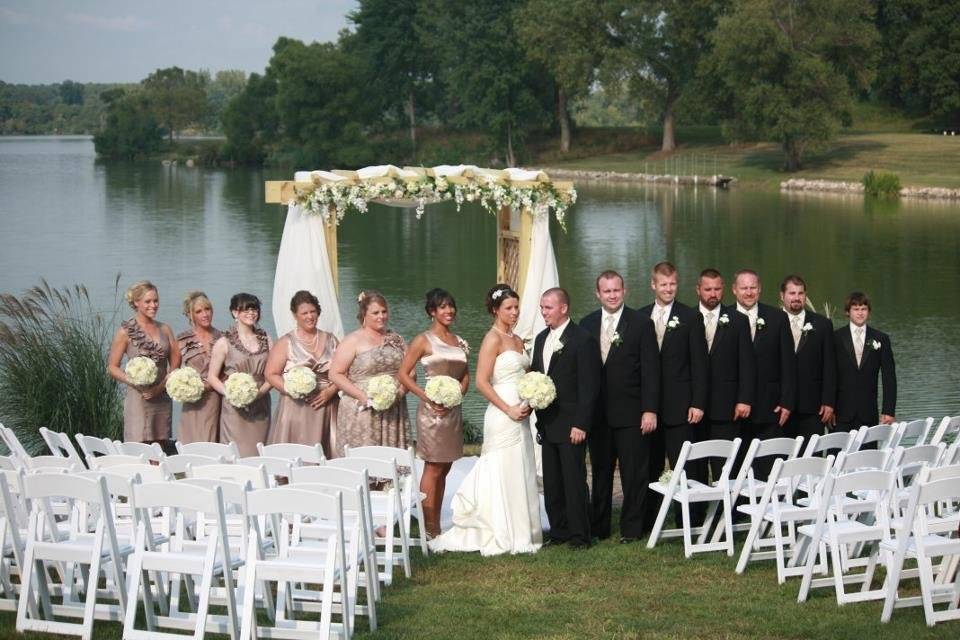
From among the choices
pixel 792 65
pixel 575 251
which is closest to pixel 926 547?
pixel 575 251

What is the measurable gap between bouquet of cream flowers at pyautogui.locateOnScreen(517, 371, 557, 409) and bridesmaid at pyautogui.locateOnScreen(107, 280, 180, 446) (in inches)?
128

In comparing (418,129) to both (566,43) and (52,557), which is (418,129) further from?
(52,557)

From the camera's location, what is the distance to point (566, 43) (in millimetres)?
71438

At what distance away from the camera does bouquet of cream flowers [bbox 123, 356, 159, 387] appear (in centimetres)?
1024

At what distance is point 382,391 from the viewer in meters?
9.31

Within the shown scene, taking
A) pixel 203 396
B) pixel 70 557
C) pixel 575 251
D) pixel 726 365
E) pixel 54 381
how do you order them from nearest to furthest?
pixel 70 557 < pixel 726 365 < pixel 203 396 < pixel 54 381 < pixel 575 251

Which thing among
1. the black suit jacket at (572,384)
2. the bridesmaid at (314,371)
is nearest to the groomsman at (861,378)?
the black suit jacket at (572,384)

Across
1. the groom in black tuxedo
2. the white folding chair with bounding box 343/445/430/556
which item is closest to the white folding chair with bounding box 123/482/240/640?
the white folding chair with bounding box 343/445/430/556

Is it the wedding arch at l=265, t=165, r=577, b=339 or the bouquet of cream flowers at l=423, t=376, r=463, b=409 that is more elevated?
the wedding arch at l=265, t=165, r=577, b=339

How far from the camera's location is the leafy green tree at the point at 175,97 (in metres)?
123

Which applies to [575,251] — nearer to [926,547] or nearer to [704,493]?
[704,493]

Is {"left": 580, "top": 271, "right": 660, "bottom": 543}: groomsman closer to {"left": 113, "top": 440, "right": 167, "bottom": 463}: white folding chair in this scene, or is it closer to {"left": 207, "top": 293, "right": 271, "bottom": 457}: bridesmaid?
{"left": 207, "top": 293, "right": 271, "bottom": 457}: bridesmaid

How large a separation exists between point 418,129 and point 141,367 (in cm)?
8002

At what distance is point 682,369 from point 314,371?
8.99ft
